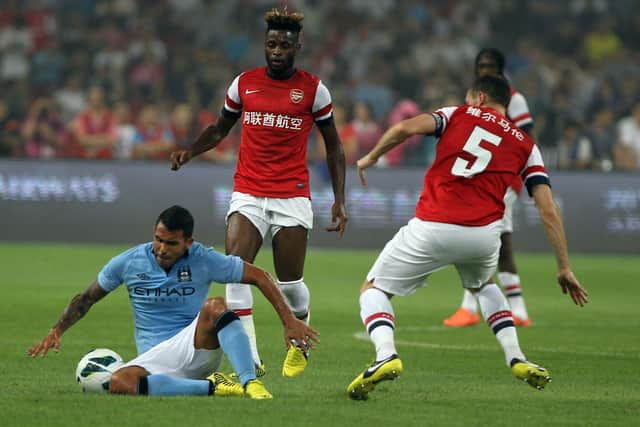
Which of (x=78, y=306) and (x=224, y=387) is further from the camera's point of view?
(x=224, y=387)

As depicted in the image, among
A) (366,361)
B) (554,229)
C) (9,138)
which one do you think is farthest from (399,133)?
(9,138)

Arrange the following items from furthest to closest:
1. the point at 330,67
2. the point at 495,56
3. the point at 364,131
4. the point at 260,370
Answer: the point at 330,67 < the point at 364,131 < the point at 495,56 < the point at 260,370

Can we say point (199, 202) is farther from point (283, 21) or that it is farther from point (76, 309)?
point (76, 309)

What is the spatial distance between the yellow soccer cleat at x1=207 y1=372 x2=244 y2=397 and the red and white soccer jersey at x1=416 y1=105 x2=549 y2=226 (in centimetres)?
153

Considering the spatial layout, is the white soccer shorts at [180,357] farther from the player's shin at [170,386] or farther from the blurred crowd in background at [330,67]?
the blurred crowd in background at [330,67]

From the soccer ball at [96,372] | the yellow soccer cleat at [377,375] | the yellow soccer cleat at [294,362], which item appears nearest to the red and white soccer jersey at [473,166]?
the yellow soccer cleat at [377,375]

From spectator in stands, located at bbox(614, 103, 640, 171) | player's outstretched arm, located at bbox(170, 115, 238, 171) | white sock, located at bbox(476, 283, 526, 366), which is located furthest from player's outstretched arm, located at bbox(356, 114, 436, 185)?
spectator in stands, located at bbox(614, 103, 640, 171)

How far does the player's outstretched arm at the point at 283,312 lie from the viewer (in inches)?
268

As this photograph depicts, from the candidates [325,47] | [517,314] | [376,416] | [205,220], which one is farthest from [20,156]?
[376,416]

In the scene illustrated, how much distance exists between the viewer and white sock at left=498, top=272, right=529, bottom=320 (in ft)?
39.2

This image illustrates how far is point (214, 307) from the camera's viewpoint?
7039 millimetres

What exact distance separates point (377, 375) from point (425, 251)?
923 mm

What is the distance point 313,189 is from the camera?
19.4 m

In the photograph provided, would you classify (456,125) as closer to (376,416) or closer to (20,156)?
(376,416)
